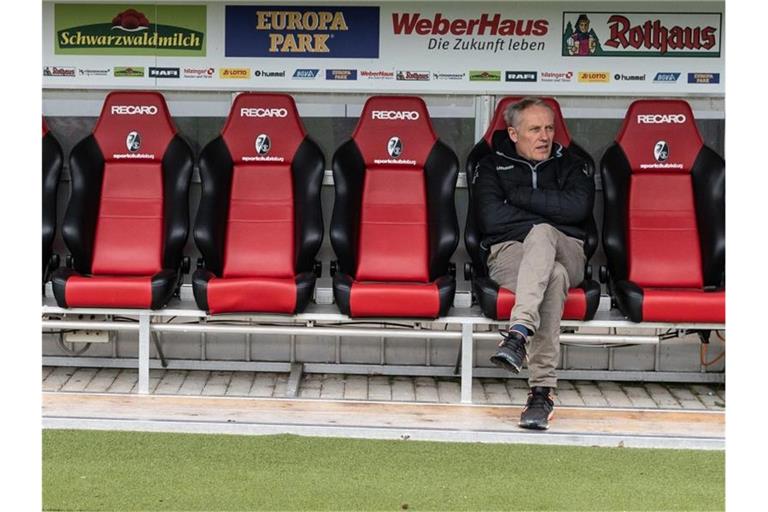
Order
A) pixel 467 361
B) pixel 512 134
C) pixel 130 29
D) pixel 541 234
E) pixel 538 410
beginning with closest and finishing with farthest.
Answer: pixel 538 410, pixel 541 234, pixel 467 361, pixel 512 134, pixel 130 29

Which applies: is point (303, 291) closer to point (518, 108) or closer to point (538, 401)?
point (538, 401)

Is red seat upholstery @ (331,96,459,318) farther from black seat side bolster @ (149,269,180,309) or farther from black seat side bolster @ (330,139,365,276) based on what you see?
Result: black seat side bolster @ (149,269,180,309)

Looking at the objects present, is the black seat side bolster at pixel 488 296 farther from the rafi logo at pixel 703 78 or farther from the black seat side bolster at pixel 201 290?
the rafi logo at pixel 703 78

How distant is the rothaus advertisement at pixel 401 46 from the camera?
511cm

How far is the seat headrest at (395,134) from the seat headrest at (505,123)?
26 cm

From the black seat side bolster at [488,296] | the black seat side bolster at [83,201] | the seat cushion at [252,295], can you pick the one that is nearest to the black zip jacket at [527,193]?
the black seat side bolster at [488,296]

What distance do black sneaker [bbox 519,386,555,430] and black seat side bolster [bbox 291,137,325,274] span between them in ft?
3.96

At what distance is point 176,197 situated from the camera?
4996 millimetres

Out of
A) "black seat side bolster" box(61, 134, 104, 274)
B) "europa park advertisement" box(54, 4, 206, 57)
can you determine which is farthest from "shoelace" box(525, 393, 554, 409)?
"europa park advertisement" box(54, 4, 206, 57)

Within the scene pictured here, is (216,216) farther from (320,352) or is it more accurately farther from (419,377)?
(419,377)

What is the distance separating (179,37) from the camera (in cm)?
518

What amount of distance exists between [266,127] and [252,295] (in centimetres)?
89

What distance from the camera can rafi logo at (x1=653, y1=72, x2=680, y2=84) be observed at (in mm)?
5145

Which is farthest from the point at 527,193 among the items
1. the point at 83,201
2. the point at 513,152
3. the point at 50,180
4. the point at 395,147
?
the point at 50,180
